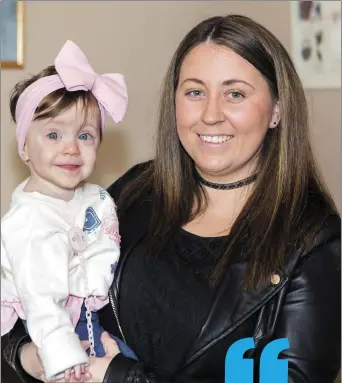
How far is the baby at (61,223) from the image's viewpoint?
159cm

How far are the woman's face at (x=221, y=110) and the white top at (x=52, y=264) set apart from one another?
338mm

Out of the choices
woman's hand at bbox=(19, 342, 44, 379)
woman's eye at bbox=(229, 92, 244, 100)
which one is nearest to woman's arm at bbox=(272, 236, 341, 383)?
woman's eye at bbox=(229, 92, 244, 100)

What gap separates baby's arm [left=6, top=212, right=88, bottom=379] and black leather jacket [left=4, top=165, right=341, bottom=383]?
14 cm

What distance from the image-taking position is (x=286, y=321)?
1646mm

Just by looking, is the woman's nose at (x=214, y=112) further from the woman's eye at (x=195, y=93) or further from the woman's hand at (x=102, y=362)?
the woman's hand at (x=102, y=362)

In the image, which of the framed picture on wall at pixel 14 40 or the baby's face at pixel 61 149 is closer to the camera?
the baby's face at pixel 61 149

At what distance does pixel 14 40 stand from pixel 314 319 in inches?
62.6

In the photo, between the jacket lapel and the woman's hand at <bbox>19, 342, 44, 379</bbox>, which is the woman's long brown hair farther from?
the woman's hand at <bbox>19, 342, 44, 379</bbox>

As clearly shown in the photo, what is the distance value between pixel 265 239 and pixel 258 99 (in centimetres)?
38

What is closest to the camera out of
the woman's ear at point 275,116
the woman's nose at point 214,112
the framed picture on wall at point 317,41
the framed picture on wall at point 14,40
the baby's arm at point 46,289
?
the baby's arm at point 46,289

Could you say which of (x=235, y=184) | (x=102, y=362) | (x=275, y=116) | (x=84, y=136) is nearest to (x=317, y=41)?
(x=275, y=116)

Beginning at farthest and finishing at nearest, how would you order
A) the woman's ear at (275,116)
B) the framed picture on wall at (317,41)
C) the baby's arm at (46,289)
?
the framed picture on wall at (317,41) < the woman's ear at (275,116) < the baby's arm at (46,289)

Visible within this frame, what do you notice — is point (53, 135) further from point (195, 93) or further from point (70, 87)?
point (195, 93)

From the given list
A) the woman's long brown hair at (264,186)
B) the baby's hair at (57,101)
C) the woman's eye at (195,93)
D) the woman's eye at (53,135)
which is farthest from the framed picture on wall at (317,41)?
the woman's eye at (53,135)
